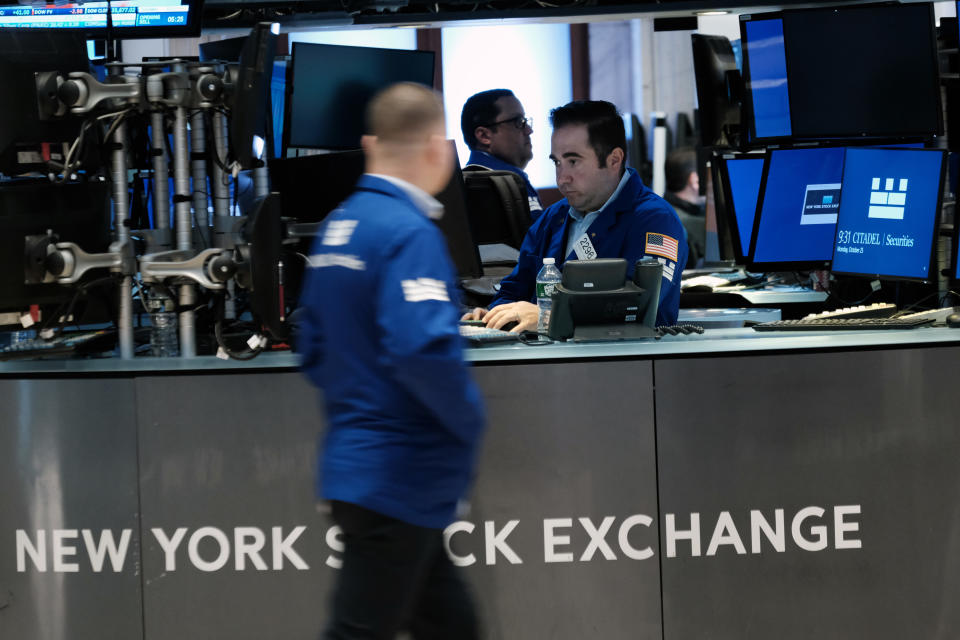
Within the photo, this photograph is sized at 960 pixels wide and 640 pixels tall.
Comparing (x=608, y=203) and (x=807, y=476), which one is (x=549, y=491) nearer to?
(x=807, y=476)

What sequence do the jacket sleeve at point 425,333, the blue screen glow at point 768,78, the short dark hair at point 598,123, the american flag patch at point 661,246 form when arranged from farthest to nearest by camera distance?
the blue screen glow at point 768,78
the short dark hair at point 598,123
the american flag patch at point 661,246
the jacket sleeve at point 425,333

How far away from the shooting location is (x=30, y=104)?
279 centimetres

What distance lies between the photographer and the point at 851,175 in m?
3.51

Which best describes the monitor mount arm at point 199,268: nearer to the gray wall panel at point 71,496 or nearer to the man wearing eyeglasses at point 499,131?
the gray wall panel at point 71,496

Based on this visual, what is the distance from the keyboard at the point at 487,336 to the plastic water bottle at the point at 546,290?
11 cm

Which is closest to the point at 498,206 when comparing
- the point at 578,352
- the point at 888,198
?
the point at 888,198

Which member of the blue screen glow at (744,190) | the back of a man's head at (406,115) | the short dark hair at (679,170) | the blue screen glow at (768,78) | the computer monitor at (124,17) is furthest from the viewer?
the short dark hair at (679,170)

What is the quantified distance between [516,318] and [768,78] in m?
1.47

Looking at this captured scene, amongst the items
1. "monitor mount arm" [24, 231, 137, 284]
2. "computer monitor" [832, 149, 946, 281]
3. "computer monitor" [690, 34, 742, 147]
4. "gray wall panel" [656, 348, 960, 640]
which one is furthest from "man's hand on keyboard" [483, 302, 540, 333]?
"computer monitor" [690, 34, 742, 147]

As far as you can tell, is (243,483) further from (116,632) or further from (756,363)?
(756,363)

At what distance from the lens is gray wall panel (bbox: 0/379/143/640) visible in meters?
2.73

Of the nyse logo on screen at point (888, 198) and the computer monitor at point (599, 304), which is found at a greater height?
the nyse logo on screen at point (888, 198)

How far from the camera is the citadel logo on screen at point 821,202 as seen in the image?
398cm

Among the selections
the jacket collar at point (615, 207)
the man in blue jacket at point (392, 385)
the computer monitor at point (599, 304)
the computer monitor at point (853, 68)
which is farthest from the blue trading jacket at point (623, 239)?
the man in blue jacket at point (392, 385)
